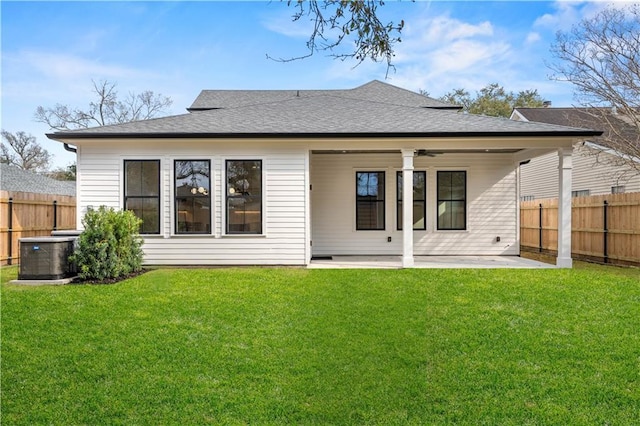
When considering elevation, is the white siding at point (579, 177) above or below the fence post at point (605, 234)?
above

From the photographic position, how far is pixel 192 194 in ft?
31.1

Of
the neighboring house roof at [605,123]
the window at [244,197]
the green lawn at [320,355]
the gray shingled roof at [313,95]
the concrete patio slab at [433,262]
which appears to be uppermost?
the gray shingled roof at [313,95]

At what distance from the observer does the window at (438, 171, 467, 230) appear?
12.0 m

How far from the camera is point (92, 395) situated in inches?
138

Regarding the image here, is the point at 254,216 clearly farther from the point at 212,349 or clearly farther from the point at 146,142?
the point at 212,349

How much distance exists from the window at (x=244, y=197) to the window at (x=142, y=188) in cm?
164

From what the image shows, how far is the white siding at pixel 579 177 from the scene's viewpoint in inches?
603

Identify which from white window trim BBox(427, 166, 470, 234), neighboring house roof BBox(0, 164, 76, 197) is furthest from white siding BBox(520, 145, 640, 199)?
neighboring house roof BBox(0, 164, 76, 197)

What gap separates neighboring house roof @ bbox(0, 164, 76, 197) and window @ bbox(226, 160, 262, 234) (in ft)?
46.7

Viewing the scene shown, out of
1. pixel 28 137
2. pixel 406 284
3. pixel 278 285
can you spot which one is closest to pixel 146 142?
pixel 278 285

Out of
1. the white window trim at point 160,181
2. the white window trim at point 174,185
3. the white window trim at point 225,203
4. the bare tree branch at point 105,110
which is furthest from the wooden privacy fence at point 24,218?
the bare tree branch at point 105,110

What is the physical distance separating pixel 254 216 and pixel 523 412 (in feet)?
23.5

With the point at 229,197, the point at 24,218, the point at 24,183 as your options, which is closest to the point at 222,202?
the point at 229,197

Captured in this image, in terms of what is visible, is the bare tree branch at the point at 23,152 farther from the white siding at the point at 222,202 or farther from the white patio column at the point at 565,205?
the white patio column at the point at 565,205
